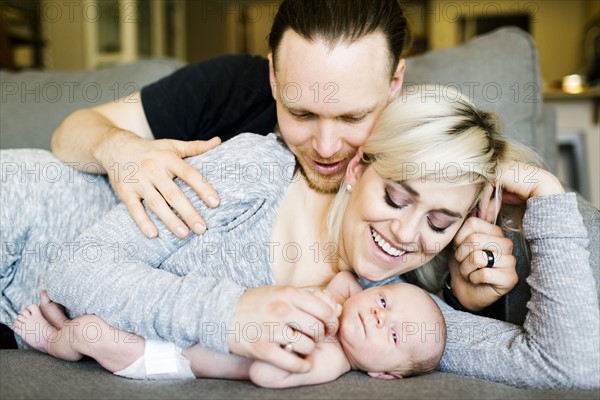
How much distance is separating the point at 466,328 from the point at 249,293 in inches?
19.0

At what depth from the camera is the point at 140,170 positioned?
47.9 inches

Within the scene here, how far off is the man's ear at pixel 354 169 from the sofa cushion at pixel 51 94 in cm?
93

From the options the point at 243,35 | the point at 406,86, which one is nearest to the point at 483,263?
the point at 406,86

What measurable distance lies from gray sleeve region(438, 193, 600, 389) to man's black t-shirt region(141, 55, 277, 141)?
735mm

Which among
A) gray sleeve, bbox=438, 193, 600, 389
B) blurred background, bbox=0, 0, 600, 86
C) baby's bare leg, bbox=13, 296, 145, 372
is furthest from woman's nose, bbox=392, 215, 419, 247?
blurred background, bbox=0, 0, 600, 86

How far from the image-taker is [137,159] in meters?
1.25

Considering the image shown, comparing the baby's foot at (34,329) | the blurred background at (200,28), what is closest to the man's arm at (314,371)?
the baby's foot at (34,329)

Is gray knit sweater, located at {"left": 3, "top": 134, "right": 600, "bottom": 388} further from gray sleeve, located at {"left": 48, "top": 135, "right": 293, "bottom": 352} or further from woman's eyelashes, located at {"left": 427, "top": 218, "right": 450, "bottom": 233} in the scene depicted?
woman's eyelashes, located at {"left": 427, "top": 218, "right": 450, "bottom": 233}

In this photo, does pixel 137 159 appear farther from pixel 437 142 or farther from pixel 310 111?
pixel 437 142

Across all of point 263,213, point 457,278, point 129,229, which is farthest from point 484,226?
point 129,229

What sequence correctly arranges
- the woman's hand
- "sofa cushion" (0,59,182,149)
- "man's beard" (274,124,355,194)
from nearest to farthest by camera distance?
the woman's hand
"man's beard" (274,124,355,194)
"sofa cushion" (0,59,182,149)

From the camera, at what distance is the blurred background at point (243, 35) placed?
124 inches

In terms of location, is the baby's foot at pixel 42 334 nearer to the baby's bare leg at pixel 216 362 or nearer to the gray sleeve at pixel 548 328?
the baby's bare leg at pixel 216 362

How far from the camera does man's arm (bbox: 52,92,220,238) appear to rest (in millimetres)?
1130
